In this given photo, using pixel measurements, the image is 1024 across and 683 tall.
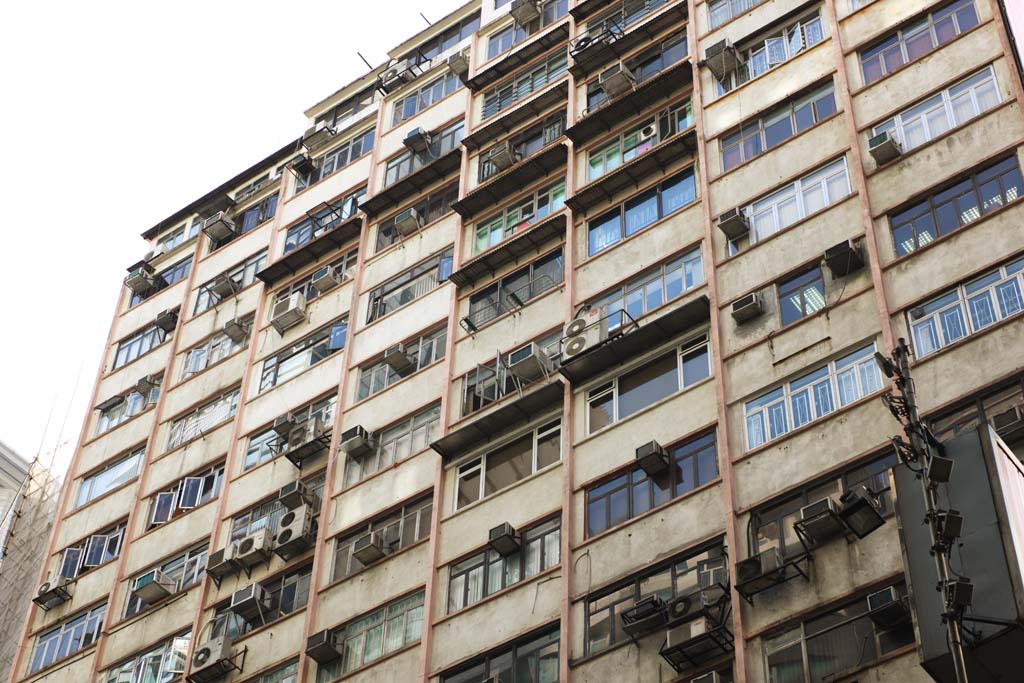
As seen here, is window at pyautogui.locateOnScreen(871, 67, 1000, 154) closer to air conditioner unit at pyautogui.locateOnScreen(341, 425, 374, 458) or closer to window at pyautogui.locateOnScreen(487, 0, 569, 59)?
air conditioner unit at pyautogui.locateOnScreen(341, 425, 374, 458)

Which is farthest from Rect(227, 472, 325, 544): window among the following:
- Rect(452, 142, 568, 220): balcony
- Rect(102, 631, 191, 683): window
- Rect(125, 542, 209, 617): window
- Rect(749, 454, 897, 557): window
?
Rect(749, 454, 897, 557): window

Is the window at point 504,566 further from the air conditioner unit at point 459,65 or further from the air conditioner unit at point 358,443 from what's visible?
the air conditioner unit at point 459,65

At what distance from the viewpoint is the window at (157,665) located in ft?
110

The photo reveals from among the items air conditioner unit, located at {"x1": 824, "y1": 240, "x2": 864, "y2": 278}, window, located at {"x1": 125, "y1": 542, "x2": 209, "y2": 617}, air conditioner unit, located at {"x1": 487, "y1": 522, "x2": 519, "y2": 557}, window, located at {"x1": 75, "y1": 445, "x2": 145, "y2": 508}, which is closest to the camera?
air conditioner unit, located at {"x1": 824, "y1": 240, "x2": 864, "y2": 278}

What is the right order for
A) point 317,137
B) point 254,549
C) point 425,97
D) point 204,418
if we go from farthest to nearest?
point 317,137
point 425,97
point 204,418
point 254,549

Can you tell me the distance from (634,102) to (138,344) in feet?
60.5

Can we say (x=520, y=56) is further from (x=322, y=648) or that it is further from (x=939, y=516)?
(x=939, y=516)

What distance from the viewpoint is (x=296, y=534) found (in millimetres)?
32656

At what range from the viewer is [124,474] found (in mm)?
Result: 40594

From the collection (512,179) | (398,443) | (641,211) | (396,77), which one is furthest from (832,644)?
(396,77)

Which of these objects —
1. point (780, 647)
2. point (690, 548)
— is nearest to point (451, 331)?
point (690, 548)

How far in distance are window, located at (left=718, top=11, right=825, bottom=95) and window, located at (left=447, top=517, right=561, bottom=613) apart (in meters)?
11.3

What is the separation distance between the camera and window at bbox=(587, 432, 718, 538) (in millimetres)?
26734

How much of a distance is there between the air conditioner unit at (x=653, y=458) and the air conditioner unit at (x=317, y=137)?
20.4m
